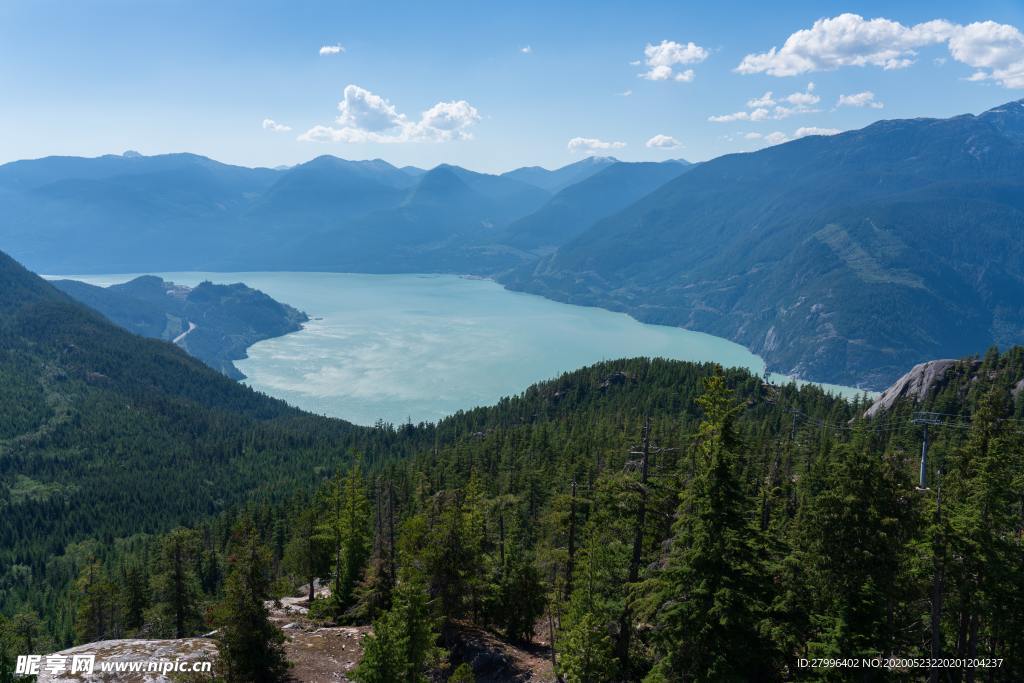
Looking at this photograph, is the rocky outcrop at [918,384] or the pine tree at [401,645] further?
the rocky outcrop at [918,384]

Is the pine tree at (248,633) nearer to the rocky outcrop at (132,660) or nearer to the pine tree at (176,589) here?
the rocky outcrop at (132,660)

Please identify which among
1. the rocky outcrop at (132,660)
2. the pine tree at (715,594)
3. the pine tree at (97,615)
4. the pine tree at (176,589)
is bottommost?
the pine tree at (97,615)

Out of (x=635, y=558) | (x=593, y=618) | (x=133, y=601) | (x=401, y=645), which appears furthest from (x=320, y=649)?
(x=133, y=601)

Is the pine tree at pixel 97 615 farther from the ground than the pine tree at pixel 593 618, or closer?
closer

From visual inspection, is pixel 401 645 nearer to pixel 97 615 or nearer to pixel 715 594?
pixel 715 594

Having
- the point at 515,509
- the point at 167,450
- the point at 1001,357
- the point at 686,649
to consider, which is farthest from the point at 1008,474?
the point at 167,450

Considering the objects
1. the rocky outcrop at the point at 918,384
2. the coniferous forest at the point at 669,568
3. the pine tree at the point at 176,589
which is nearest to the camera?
the coniferous forest at the point at 669,568

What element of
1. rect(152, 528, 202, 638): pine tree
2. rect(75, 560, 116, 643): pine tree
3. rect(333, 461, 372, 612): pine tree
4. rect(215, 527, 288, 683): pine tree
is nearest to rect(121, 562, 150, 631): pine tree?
rect(75, 560, 116, 643): pine tree

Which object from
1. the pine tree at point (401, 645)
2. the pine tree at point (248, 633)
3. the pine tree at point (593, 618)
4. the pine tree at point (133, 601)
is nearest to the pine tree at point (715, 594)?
the pine tree at point (593, 618)

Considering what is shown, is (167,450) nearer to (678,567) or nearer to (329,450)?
(329,450)
